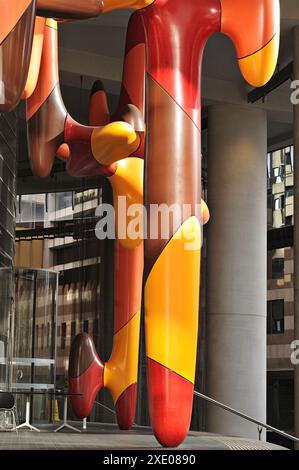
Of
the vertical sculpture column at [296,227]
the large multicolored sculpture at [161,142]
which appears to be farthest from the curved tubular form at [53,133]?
the vertical sculpture column at [296,227]

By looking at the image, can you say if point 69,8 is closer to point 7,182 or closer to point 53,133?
point 53,133

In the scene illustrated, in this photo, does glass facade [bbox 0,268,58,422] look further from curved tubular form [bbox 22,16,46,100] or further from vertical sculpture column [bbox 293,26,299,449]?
curved tubular form [bbox 22,16,46,100]

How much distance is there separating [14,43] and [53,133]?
1.77 m

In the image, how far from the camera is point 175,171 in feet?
16.5

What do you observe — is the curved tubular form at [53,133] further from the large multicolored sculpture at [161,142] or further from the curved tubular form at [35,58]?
the curved tubular form at [35,58]

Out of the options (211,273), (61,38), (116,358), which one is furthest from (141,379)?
(116,358)

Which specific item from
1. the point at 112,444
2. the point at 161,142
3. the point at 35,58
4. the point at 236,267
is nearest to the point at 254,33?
the point at 161,142

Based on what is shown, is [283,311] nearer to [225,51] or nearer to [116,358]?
[225,51]

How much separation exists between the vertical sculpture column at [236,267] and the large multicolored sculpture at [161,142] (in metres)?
6.63

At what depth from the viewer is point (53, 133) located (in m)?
5.70

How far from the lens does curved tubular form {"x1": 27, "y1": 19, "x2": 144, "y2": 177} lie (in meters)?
5.57

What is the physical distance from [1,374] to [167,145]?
4742mm

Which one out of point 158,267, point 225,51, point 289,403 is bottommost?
point 289,403

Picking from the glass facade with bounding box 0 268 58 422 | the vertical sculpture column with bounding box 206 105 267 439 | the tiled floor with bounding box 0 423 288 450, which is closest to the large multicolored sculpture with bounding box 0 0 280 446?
the tiled floor with bounding box 0 423 288 450
